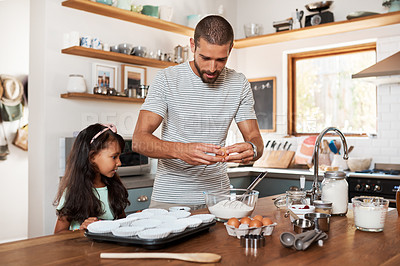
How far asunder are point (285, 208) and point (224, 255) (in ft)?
2.93

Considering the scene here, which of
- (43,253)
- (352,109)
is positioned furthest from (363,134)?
(43,253)

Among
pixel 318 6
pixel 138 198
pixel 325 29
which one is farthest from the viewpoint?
pixel 318 6

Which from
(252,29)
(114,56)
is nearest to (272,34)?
(252,29)

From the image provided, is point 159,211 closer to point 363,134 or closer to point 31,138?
point 31,138

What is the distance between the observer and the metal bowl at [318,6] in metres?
4.41

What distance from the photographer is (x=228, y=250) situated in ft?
4.27

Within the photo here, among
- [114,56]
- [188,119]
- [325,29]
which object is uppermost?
[325,29]

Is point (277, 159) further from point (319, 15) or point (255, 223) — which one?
point (255, 223)

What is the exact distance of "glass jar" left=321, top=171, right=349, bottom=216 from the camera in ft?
6.33

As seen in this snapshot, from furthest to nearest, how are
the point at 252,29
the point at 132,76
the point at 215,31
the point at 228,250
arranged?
the point at 252,29 < the point at 132,76 < the point at 215,31 < the point at 228,250

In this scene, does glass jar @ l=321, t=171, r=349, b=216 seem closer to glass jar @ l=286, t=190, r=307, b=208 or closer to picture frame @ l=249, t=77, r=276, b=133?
glass jar @ l=286, t=190, r=307, b=208

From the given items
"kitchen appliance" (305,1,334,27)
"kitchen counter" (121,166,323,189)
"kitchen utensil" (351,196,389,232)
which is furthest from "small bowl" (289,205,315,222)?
"kitchen appliance" (305,1,334,27)

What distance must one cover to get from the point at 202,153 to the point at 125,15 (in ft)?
8.25

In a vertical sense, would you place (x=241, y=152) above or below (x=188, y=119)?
below
